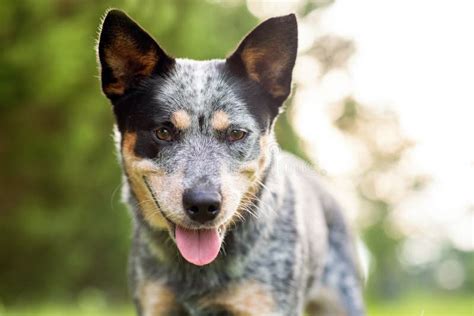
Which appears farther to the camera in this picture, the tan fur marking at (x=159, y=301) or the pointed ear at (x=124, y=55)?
the tan fur marking at (x=159, y=301)

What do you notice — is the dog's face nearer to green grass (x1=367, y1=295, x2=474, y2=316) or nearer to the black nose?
the black nose

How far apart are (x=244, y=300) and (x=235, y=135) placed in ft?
2.73

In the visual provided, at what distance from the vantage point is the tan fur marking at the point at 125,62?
4.08 m

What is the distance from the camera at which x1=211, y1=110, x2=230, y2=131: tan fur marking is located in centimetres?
388

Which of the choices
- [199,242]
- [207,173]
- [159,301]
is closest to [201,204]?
[207,173]

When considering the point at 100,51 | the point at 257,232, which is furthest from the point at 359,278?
the point at 100,51

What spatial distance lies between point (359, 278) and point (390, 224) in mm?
12640

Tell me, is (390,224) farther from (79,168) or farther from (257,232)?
(257,232)

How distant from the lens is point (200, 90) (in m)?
4.04

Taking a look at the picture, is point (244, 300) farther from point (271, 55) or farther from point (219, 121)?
point (271, 55)

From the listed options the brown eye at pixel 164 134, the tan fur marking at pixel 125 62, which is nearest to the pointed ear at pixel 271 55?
the tan fur marking at pixel 125 62

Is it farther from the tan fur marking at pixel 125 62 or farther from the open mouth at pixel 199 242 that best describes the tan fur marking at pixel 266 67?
the open mouth at pixel 199 242

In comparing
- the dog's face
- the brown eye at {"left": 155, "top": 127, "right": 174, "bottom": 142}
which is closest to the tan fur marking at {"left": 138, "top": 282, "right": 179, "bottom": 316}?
the dog's face

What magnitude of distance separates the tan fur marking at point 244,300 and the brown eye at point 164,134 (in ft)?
2.71
